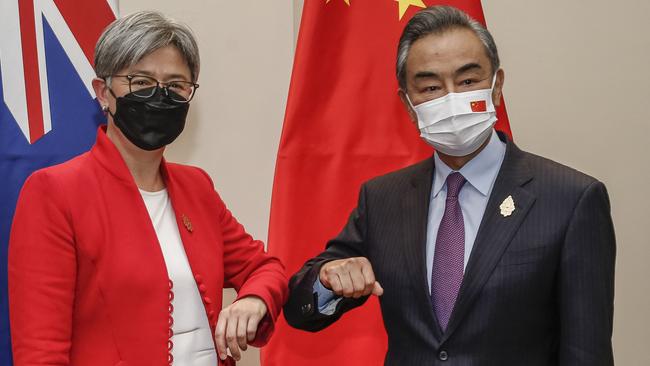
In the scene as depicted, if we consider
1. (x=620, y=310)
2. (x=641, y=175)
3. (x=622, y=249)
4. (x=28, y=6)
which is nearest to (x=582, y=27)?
(x=641, y=175)

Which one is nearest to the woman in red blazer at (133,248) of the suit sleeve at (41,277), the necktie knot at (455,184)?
the suit sleeve at (41,277)

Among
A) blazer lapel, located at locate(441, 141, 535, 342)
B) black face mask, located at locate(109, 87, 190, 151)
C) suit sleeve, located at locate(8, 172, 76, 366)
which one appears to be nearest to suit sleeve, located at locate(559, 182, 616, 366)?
blazer lapel, located at locate(441, 141, 535, 342)

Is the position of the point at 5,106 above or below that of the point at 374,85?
above

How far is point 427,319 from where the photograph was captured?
1708 mm

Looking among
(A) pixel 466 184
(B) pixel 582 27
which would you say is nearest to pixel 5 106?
(A) pixel 466 184

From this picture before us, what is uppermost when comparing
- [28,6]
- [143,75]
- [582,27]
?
[28,6]

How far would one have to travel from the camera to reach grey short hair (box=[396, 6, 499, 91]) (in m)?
1.88

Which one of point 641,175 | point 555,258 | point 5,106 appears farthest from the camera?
point 641,175

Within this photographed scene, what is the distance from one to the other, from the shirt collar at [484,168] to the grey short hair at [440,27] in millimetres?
192

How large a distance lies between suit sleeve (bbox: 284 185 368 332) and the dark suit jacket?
163mm

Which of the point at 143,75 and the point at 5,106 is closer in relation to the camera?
the point at 143,75

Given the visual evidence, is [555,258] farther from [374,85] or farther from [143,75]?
[374,85]

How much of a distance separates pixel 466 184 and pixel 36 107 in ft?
3.95

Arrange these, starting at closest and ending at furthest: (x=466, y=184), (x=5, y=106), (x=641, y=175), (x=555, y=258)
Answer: (x=555, y=258) < (x=466, y=184) < (x=5, y=106) < (x=641, y=175)
